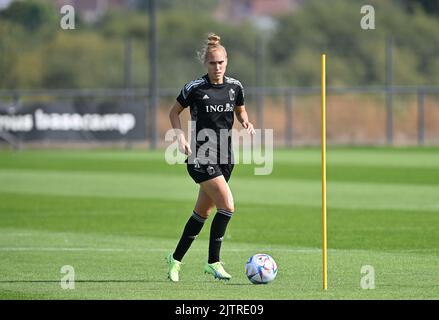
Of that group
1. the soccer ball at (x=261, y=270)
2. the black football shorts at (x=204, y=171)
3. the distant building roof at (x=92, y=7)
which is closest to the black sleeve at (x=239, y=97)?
the black football shorts at (x=204, y=171)

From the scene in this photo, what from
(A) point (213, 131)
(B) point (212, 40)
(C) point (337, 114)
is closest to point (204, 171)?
(A) point (213, 131)

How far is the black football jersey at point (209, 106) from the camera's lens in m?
11.5

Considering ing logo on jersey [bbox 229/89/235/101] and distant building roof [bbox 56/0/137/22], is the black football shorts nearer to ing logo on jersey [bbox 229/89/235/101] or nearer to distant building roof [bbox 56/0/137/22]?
ing logo on jersey [bbox 229/89/235/101]

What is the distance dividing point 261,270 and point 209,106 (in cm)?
169

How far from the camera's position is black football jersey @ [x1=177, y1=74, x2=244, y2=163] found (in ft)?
37.7

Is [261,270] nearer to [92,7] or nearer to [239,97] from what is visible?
[239,97]

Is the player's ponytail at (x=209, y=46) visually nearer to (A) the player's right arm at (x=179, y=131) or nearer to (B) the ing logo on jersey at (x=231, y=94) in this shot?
(B) the ing logo on jersey at (x=231, y=94)

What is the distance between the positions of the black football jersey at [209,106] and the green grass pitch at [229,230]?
1.43m

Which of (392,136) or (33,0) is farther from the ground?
(33,0)

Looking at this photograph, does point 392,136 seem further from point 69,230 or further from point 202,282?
point 202,282

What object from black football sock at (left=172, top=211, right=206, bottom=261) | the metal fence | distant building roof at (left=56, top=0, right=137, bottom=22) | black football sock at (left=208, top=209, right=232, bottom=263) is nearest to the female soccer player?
black football sock at (left=208, top=209, right=232, bottom=263)

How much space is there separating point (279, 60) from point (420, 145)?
52.2 ft
